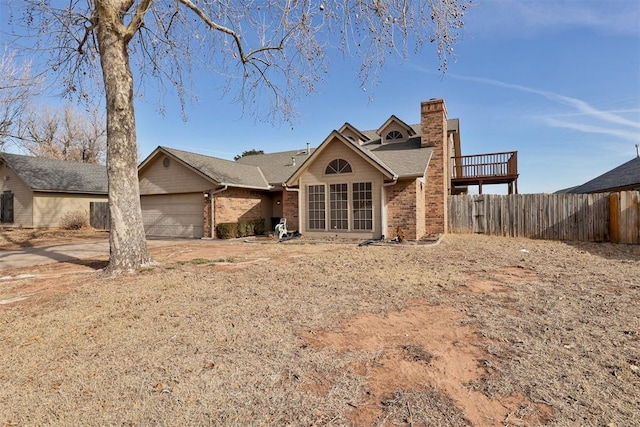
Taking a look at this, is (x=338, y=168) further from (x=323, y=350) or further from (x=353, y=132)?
(x=323, y=350)

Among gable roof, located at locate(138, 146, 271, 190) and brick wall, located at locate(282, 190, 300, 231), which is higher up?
gable roof, located at locate(138, 146, 271, 190)

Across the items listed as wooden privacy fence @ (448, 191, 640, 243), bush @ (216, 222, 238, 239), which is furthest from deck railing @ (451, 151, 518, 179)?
bush @ (216, 222, 238, 239)

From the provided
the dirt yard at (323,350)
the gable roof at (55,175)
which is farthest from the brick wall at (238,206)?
the gable roof at (55,175)

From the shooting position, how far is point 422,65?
6.98 meters

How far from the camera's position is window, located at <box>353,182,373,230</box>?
13.2 meters

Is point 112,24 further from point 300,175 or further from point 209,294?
point 300,175

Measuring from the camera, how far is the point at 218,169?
16.7 m

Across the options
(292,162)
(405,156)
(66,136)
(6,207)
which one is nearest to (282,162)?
(292,162)

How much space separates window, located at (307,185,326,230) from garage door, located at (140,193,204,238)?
18.4 feet

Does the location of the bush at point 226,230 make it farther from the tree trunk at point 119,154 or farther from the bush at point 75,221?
the bush at point 75,221

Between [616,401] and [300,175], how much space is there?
12755 millimetres

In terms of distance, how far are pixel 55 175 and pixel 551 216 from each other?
2858cm

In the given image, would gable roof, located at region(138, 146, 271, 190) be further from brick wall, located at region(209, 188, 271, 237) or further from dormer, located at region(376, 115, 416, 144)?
dormer, located at region(376, 115, 416, 144)

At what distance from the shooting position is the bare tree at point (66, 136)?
1260 inches
